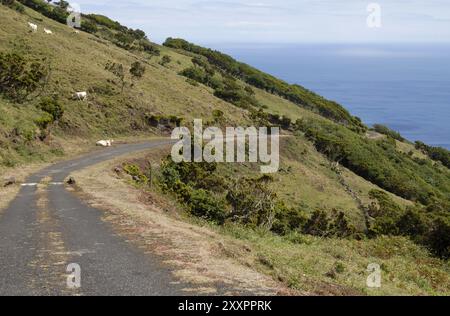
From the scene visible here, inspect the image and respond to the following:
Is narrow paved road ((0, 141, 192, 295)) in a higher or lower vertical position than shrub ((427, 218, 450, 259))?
higher

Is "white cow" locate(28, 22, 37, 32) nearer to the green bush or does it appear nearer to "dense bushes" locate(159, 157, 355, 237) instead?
the green bush

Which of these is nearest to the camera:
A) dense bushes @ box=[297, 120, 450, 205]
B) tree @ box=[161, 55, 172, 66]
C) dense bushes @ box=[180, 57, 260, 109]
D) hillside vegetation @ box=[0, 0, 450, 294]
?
hillside vegetation @ box=[0, 0, 450, 294]

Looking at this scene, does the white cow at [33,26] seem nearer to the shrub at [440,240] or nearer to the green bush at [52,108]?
the green bush at [52,108]


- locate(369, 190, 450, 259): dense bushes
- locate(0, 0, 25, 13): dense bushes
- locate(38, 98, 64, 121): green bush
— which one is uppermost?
locate(0, 0, 25, 13): dense bushes

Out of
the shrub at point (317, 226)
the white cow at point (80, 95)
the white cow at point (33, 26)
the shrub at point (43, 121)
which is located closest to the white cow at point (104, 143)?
the shrub at point (43, 121)

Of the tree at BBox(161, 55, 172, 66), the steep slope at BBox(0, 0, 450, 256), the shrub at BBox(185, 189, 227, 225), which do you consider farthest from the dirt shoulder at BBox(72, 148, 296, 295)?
the tree at BBox(161, 55, 172, 66)

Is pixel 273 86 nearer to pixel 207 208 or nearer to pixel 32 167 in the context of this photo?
pixel 32 167

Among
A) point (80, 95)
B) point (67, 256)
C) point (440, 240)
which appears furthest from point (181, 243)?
point (80, 95)

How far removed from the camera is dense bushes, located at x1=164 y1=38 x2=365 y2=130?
8850 cm

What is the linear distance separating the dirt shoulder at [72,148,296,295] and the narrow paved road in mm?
483

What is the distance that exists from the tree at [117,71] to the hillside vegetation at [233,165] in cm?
27

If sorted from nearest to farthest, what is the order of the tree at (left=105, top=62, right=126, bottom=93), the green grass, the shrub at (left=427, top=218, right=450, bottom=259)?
the green grass → the shrub at (left=427, top=218, right=450, bottom=259) → the tree at (left=105, top=62, right=126, bottom=93)

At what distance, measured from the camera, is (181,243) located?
1369cm
